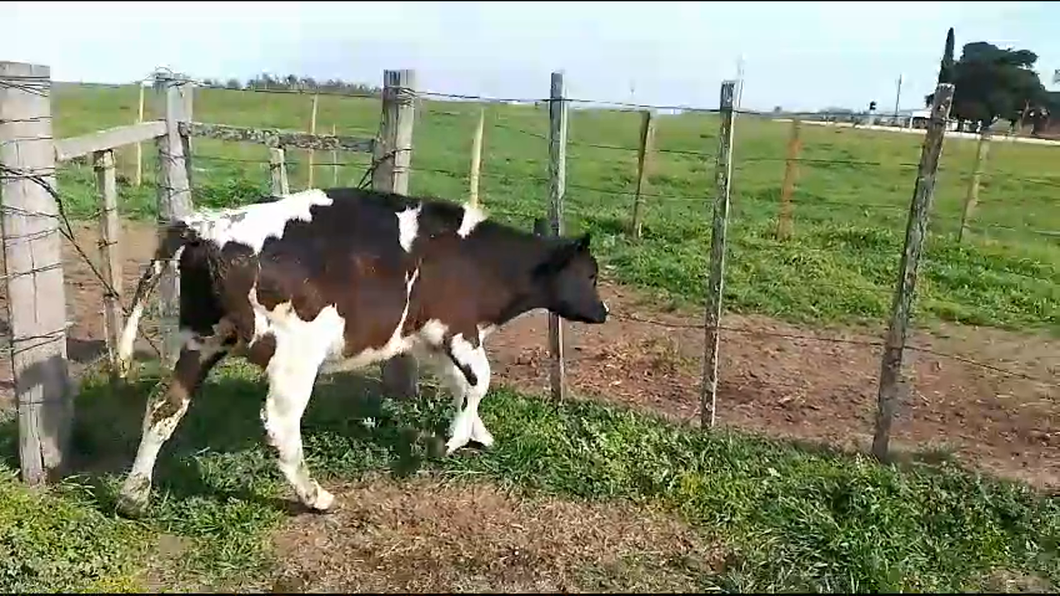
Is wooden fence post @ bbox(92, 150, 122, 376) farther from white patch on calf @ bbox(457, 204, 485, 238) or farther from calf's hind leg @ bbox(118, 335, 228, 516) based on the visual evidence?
white patch on calf @ bbox(457, 204, 485, 238)

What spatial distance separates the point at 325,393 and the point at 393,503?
1.83 metres

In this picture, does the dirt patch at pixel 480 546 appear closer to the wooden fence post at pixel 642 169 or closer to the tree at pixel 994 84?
the tree at pixel 994 84

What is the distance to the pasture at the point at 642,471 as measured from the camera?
4895mm

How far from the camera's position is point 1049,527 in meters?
5.40

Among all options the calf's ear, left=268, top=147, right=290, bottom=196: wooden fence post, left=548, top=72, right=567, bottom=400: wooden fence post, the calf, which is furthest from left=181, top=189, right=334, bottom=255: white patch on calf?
Result: left=268, top=147, right=290, bottom=196: wooden fence post

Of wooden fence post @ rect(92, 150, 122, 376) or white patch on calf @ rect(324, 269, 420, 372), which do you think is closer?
white patch on calf @ rect(324, 269, 420, 372)

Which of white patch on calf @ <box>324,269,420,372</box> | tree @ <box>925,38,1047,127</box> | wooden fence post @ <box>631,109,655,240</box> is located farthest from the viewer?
wooden fence post @ <box>631,109,655,240</box>

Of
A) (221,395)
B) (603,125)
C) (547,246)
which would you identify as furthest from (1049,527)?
(603,125)

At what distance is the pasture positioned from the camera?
193 inches

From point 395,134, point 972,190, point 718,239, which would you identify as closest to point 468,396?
point 395,134

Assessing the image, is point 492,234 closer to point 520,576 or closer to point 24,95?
point 520,576

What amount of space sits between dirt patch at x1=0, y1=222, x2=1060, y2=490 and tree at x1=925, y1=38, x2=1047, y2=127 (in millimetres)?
2207

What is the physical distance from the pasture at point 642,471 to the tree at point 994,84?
1.40 m

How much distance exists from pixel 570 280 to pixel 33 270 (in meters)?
3.33
